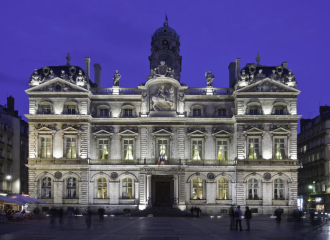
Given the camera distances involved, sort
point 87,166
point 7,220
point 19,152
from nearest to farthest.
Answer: point 7,220, point 87,166, point 19,152

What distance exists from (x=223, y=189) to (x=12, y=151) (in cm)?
3498

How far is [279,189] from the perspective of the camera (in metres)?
64.8

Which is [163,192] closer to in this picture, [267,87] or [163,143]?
[163,143]

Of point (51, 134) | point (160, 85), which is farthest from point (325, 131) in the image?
point (51, 134)

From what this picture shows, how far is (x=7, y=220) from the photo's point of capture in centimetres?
4541

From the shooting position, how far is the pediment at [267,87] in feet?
214

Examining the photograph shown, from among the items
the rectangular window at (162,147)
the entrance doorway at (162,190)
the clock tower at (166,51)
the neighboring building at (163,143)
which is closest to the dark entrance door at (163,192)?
the entrance doorway at (162,190)

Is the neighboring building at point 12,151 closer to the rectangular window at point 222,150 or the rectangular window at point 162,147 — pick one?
the rectangular window at point 162,147

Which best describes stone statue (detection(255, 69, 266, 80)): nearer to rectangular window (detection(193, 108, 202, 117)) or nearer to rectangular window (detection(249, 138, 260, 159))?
rectangular window (detection(249, 138, 260, 159))

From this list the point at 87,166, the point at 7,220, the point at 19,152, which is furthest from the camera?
the point at 19,152

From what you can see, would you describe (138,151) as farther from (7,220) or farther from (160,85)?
(7,220)

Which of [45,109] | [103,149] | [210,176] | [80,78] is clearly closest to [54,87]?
[45,109]

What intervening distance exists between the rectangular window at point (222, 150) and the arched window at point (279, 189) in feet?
24.6

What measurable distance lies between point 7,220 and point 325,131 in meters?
56.6
